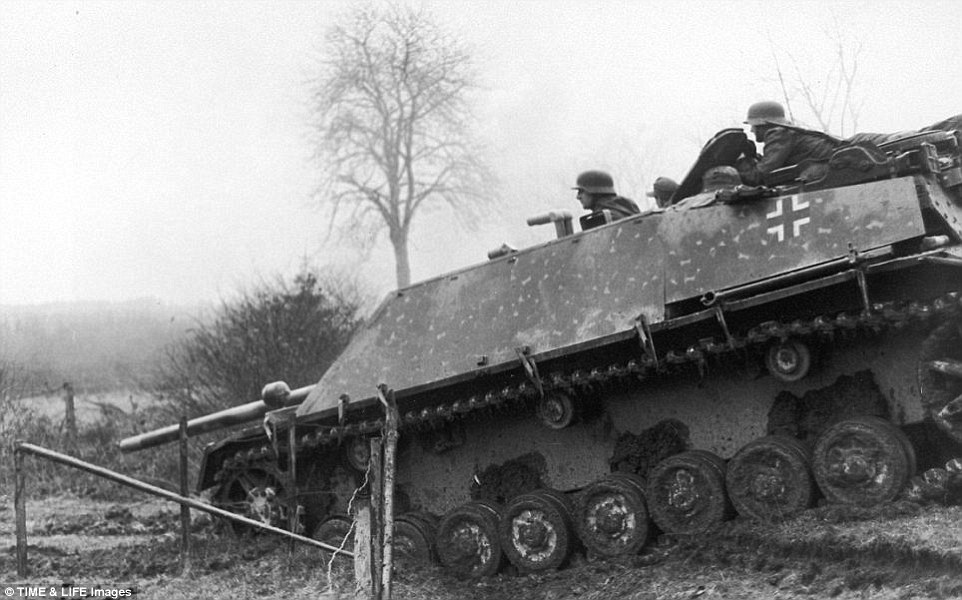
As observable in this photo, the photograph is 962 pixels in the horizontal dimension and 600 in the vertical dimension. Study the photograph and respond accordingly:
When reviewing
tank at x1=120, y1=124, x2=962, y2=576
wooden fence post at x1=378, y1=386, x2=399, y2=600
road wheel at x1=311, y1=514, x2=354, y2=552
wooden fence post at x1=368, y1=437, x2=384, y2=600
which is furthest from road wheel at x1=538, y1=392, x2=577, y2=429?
wooden fence post at x1=378, y1=386, x2=399, y2=600

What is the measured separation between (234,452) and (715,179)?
5.17 m

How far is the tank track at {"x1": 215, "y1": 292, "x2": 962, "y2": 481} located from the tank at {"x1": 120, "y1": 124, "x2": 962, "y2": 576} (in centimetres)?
2

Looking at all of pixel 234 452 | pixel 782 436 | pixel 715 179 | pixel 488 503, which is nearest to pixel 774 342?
pixel 782 436

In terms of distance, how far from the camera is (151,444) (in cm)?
1399

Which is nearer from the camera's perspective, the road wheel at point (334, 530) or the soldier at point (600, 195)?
the road wheel at point (334, 530)

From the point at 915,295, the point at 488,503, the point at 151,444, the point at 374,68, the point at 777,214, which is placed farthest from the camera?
the point at 374,68

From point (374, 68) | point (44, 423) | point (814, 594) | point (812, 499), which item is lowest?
point (814, 594)

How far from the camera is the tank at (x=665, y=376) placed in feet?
29.3

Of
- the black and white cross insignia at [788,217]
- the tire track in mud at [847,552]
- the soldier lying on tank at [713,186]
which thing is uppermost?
the soldier lying on tank at [713,186]

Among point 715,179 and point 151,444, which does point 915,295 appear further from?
point 151,444

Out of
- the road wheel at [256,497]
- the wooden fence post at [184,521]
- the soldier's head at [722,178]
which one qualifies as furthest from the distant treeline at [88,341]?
the soldier's head at [722,178]

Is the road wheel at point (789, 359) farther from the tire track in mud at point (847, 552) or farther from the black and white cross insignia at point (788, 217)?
the tire track in mud at point (847, 552)

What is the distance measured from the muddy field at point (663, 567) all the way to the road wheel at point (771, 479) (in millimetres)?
137

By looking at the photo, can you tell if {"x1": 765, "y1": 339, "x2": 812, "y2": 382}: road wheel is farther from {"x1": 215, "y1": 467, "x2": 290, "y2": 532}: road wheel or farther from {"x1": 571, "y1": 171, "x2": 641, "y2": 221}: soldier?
{"x1": 215, "y1": 467, "x2": 290, "y2": 532}: road wheel
